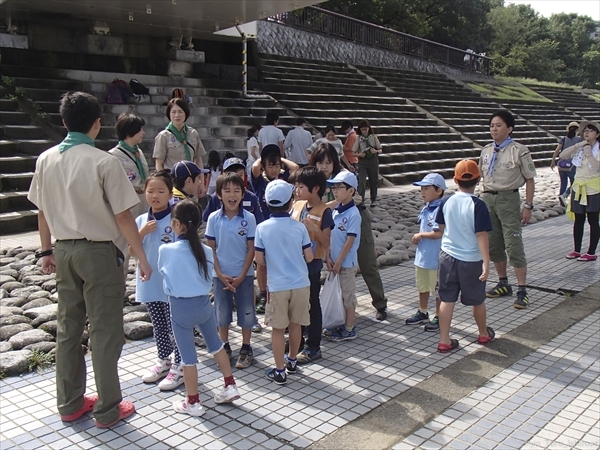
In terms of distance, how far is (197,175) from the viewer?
4457mm

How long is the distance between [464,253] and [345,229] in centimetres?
96

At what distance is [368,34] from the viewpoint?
25844 mm

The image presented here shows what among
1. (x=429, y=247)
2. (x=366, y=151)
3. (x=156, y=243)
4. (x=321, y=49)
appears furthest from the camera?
(x=321, y=49)

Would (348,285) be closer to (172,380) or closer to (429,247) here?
(429,247)

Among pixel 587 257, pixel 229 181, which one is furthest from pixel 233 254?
pixel 587 257

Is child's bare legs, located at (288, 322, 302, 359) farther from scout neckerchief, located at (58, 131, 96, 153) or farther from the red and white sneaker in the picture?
the red and white sneaker

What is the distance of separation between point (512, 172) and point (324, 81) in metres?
14.4

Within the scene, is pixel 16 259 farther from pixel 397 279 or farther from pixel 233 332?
pixel 397 279

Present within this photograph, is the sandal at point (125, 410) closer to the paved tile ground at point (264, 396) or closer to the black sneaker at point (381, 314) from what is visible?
the paved tile ground at point (264, 396)

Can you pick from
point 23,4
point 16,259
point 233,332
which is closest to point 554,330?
point 233,332

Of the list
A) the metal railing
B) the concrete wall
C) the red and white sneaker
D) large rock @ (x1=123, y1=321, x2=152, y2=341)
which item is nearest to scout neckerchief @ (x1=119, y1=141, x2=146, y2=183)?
large rock @ (x1=123, y1=321, x2=152, y2=341)

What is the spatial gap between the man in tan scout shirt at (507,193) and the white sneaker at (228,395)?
10.8ft

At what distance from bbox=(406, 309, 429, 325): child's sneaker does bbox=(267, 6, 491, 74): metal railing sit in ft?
61.1

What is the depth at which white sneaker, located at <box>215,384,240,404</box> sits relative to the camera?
3629mm
